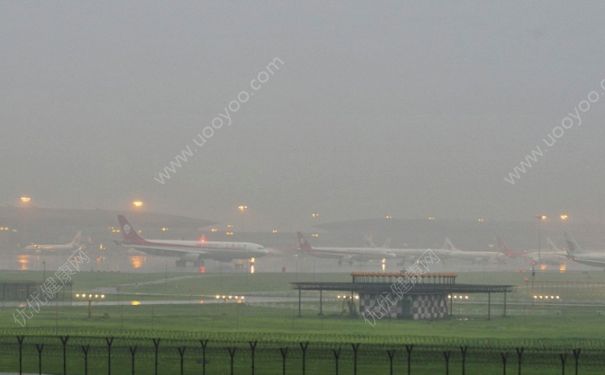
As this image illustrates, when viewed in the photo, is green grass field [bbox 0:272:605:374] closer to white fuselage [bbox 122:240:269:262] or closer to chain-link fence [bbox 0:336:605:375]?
chain-link fence [bbox 0:336:605:375]

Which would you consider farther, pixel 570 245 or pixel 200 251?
pixel 200 251

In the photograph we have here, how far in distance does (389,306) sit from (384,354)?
27985 millimetres

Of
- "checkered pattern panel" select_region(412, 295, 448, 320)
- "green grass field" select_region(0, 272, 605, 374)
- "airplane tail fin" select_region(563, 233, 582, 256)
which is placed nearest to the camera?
"green grass field" select_region(0, 272, 605, 374)

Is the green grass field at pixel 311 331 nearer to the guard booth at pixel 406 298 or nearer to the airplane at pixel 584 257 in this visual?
the guard booth at pixel 406 298

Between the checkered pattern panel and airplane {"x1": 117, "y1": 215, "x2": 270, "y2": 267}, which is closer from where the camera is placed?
the checkered pattern panel

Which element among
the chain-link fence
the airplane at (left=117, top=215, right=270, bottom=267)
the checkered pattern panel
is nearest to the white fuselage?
the airplane at (left=117, top=215, right=270, bottom=267)

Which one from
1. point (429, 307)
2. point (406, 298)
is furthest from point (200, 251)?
point (406, 298)

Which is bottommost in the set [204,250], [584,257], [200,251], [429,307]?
[429,307]

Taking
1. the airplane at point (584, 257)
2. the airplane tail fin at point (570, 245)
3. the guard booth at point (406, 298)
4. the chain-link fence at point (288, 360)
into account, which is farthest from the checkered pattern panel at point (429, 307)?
the airplane tail fin at point (570, 245)

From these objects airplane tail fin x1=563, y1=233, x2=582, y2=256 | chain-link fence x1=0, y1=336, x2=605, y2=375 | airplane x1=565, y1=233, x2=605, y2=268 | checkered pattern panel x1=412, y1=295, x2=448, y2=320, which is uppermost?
airplane tail fin x1=563, y1=233, x2=582, y2=256

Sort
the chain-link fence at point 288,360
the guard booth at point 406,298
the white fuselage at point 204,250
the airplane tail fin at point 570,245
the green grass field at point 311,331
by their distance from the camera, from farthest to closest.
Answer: the white fuselage at point 204,250 → the airplane tail fin at point 570,245 → the guard booth at point 406,298 → the green grass field at point 311,331 → the chain-link fence at point 288,360

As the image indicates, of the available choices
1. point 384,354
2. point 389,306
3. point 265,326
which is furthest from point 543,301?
point 384,354

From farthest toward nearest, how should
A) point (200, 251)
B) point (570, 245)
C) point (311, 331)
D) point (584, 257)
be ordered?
point (200, 251), point (570, 245), point (584, 257), point (311, 331)

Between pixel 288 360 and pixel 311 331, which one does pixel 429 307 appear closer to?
pixel 311 331
